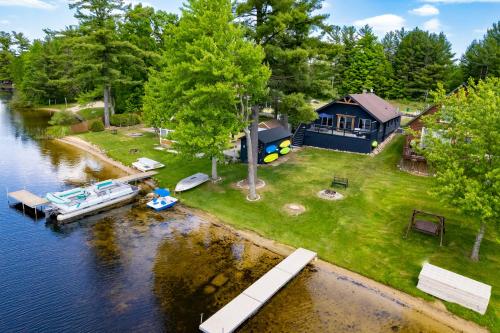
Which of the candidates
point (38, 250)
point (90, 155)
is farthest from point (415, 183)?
point (90, 155)

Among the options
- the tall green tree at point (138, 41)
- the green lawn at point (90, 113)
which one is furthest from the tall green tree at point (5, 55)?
the tall green tree at point (138, 41)

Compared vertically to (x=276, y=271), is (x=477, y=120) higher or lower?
higher

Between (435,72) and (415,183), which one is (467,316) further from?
(435,72)

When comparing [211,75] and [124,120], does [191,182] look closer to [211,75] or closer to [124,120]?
[211,75]

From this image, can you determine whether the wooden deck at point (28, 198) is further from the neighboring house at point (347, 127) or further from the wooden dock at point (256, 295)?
the neighboring house at point (347, 127)

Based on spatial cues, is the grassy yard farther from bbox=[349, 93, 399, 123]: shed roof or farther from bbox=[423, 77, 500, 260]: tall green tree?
bbox=[349, 93, 399, 123]: shed roof

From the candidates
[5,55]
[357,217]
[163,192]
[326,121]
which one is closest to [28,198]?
[163,192]

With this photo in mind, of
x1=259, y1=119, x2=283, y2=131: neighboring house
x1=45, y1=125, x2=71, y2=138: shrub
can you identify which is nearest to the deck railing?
x1=259, y1=119, x2=283, y2=131: neighboring house
